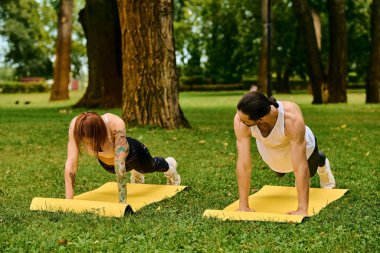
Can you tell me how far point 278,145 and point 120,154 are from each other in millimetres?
1328

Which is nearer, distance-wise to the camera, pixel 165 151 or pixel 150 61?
pixel 165 151

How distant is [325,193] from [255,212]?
1.31 meters

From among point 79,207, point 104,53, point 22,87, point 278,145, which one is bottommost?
point 22,87

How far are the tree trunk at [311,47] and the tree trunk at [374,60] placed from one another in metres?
1.53

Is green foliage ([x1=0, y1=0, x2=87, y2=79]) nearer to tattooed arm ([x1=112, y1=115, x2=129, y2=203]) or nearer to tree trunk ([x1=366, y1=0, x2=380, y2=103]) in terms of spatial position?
tree trunk ([x1=366, y1=0, x2=380, y2=103])

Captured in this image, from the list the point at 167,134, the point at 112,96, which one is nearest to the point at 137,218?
the point at 167,134

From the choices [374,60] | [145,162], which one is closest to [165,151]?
[145,162]

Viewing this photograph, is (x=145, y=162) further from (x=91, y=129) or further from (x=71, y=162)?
(x=91, y=129)

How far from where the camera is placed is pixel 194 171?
8336 millimetres

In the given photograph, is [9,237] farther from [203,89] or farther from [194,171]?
[203,89]

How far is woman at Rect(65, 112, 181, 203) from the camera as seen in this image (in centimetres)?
568

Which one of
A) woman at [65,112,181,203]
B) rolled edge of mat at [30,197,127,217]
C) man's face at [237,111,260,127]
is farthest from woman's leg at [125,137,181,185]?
man's face at [237,111,260,127]

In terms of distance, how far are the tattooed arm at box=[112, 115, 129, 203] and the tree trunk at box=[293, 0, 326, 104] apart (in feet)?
57.1

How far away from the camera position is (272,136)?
584cm
